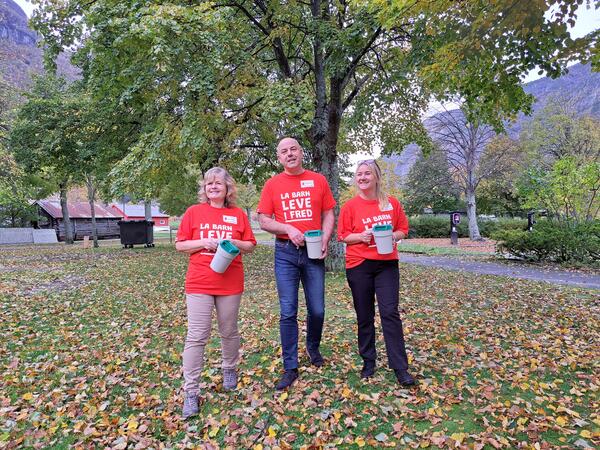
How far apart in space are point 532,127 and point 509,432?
3922 centimetres

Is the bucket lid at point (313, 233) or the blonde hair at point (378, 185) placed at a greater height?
the blonde hair at point (378, 185)

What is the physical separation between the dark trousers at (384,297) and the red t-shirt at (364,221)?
0.07 m

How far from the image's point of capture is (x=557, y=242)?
11.6 metres

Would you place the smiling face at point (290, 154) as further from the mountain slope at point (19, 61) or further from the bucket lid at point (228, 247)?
the mountain slope at point (19, 61)

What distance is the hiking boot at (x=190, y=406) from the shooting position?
314 cm

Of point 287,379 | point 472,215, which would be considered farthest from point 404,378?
point 472,215

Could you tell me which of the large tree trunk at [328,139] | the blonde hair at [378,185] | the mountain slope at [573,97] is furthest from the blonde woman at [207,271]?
the mountain slope at [573,97]

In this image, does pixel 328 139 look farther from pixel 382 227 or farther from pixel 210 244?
pixel 210 244

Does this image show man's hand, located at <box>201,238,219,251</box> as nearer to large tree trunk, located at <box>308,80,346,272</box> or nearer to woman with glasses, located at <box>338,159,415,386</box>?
woman with glasses, located at <box>338,159,415,386</box>

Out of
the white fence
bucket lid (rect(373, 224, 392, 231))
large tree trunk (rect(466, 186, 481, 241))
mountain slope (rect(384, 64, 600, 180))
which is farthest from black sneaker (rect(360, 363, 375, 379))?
the white fence

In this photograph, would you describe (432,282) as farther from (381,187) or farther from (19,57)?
(19,57)

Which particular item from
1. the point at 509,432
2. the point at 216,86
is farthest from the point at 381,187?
the point at 216,86

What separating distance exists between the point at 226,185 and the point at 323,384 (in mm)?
1956

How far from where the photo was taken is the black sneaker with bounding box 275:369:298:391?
348 centimetres
